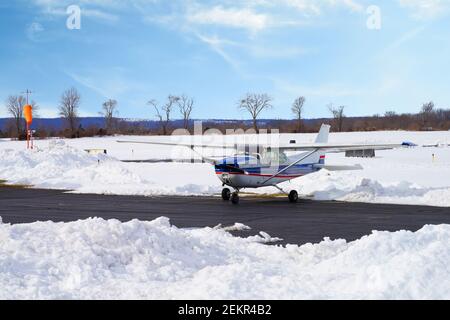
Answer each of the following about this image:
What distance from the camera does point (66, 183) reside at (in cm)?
2961

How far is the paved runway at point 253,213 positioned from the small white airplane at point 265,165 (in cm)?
69

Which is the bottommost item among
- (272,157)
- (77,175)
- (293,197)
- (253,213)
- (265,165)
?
(253,213)

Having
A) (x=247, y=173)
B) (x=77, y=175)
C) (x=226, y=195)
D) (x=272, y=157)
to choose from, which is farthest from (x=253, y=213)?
(x=77, y=175)

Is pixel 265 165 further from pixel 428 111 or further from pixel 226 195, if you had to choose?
pixel 428 111

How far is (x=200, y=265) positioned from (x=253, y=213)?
8322 millimetres

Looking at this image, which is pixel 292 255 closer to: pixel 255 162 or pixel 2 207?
pixel 255 162

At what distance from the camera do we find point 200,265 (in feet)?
31.4

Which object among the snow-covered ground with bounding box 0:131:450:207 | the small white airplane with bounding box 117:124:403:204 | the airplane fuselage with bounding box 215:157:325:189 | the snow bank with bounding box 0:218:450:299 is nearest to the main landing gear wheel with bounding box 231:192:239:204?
the small white airplane with bounding box 117:124:403:204

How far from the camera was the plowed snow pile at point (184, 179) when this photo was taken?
73.6 ft

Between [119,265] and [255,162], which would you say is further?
[255,162]

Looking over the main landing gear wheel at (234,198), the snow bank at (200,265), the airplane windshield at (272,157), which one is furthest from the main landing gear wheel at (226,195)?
the snow bank at (200,265)
